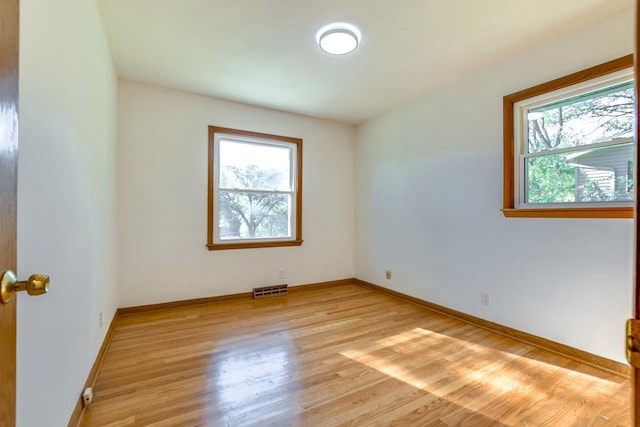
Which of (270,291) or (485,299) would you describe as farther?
(270,291)

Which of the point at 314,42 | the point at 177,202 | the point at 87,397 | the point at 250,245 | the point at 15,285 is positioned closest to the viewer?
the point at 15,285

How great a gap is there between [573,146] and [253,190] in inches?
128

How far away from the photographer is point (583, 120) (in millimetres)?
2189

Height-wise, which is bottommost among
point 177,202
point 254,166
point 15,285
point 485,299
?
point 485,299

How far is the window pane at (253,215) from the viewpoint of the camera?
11.7ft

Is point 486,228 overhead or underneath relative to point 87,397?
overhead

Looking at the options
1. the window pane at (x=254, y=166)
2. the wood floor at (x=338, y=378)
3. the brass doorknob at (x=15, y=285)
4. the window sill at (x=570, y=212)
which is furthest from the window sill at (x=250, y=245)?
the brass doorknob at (x=15, y=285)

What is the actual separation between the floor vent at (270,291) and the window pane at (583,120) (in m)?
3.16

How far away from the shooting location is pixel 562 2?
1858 mm

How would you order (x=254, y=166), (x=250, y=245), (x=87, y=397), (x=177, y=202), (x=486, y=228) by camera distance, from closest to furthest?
1. (x=87, y=397)
2. (x=486, y=228)
3. (x=177, y=202)
4. (x=250, y=245)
5. (x=254, y=166)

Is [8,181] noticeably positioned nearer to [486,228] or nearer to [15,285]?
[15,285]

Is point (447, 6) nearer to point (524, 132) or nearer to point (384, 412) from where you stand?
point (524, 132)

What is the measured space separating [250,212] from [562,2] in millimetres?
3450

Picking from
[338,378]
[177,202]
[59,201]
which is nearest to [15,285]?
[59,201]
